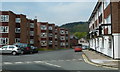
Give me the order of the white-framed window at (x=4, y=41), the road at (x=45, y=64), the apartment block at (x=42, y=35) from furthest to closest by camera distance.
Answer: the apartment block at (x=42, y=35)
the white-framed window at (x=4, y=41)
the road at (x=45, y=64)

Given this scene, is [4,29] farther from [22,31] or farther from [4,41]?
[22,31]

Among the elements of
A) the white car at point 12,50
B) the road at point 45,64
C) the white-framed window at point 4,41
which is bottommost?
the road at point 45,64

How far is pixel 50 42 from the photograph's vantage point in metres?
72.1

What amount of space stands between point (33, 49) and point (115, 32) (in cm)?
2050

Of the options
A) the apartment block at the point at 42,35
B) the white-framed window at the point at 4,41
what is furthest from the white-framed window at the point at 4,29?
the apartment block at the point at 42,35

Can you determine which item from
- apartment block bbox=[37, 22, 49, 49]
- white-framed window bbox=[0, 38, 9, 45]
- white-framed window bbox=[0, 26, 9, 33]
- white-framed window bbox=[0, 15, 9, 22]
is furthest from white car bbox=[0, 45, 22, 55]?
apartment block bbox=[37, 22, 49, 49]

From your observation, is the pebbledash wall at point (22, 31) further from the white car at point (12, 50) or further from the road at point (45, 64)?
the road at point (45, 64)

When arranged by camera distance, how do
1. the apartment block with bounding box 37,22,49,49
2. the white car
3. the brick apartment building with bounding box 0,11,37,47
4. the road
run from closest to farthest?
the road < the white car < the brick apartment building with bounding box 0,11,37,47 < the apartment block with bounding box 37,22,49,49

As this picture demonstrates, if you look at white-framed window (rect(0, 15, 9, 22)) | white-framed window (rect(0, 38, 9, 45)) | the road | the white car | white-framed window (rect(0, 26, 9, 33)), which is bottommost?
the road


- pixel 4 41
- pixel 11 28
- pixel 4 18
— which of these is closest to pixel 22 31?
pixel 11 28

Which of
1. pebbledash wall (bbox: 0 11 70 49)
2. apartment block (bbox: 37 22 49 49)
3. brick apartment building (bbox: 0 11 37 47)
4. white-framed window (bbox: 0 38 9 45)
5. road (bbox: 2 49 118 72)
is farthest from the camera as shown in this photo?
apartment block (bbox: 37 22 49 49)

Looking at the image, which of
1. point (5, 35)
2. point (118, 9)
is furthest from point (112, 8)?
point (5, 35)

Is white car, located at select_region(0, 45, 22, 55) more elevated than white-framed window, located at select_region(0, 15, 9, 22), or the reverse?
white-framed window, located at select_region(0, 15, 9, 22)

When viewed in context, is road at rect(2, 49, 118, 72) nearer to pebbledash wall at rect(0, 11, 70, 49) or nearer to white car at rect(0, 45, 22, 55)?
white car at rect(0, 45, 22, 55)
